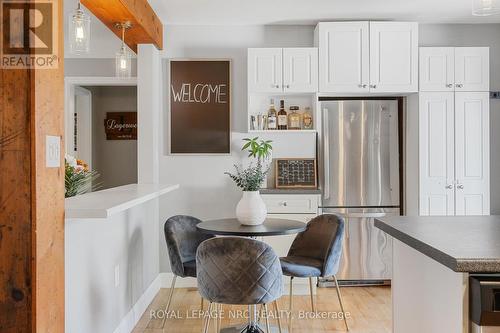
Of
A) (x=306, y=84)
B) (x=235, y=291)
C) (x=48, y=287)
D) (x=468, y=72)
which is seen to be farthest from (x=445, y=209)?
(x=48, y=287)

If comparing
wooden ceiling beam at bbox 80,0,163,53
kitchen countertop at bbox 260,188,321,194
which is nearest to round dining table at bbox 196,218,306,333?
kitchen countertop at bbox 260,188,321,194

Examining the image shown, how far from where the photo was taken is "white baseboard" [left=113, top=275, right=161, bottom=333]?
3277 millimetres

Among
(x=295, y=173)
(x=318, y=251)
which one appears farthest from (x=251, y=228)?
(x=295, y=173)

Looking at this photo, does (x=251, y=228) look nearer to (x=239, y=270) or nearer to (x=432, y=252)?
(x=239, y=270)

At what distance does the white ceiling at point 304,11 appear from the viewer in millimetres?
3990

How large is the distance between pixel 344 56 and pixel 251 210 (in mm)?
1867

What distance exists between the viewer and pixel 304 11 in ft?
13.8

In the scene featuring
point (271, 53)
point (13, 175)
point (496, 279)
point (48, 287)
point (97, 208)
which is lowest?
point (48, 287)

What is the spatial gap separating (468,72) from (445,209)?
1.29 metres

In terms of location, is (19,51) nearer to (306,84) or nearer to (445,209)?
(306,84)

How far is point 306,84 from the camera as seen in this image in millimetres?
4320

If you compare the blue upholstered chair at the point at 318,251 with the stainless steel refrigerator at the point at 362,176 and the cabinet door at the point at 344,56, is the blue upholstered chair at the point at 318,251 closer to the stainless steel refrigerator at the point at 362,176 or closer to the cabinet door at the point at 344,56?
the stainless steel refrigerator at the point at 362,176

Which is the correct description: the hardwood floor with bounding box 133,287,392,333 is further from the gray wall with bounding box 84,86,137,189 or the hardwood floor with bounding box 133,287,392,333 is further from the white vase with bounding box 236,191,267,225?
the gray wall with bounding box 84,86,137,189

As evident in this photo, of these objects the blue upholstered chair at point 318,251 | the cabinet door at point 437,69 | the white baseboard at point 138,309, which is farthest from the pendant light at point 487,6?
the white baseboard at point 138,309
